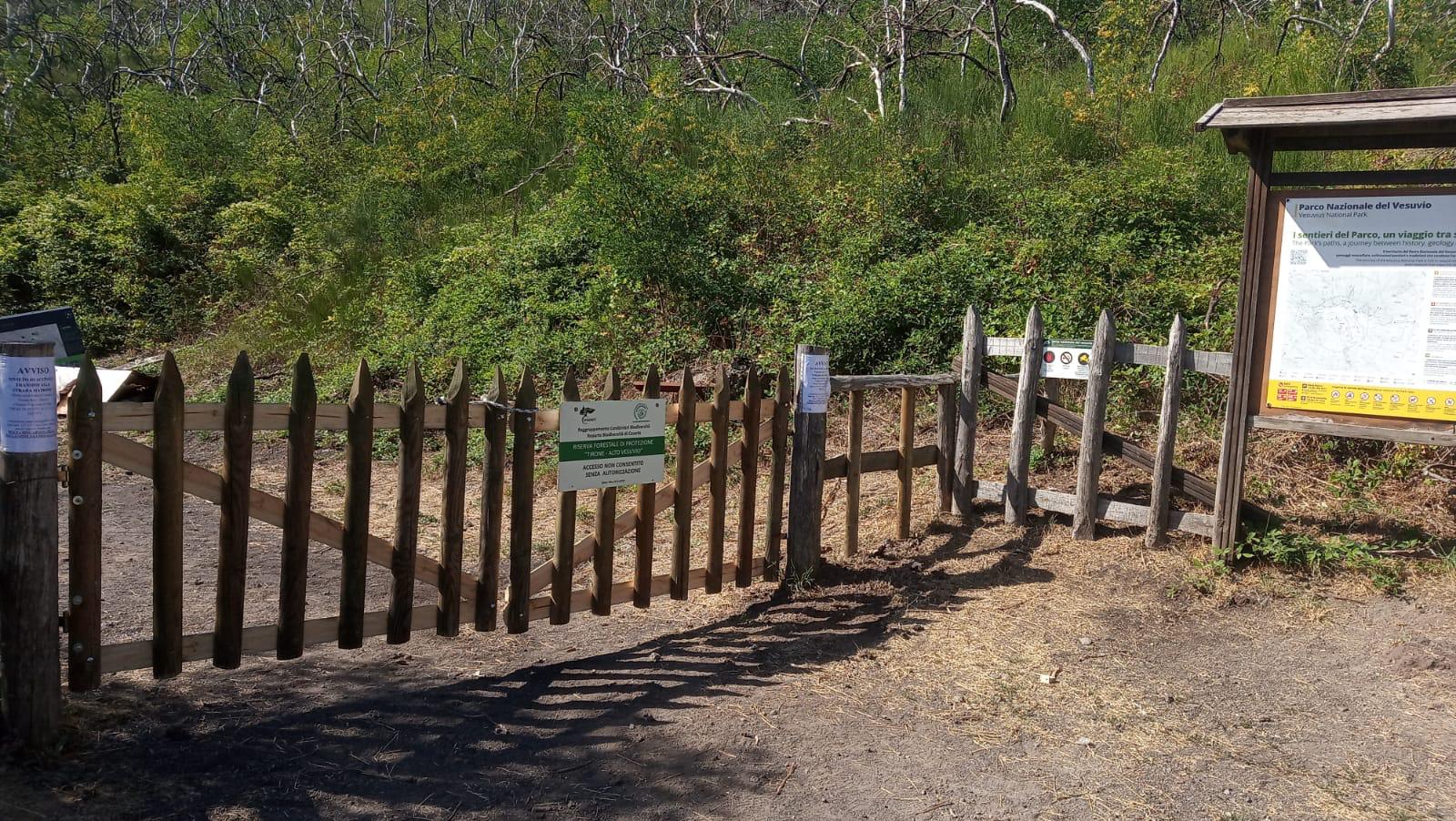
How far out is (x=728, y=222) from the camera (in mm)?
12641

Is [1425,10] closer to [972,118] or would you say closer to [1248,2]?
[1248,2]

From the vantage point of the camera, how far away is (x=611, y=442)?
5.35 meters

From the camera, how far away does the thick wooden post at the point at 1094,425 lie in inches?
272

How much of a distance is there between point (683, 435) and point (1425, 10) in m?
13.8

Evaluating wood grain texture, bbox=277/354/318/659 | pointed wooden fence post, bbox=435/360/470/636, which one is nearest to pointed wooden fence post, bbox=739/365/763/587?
pointed wooden fence post, bbox=435/360/470/636

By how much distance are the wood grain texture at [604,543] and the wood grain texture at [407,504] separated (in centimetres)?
99

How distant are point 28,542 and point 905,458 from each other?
504 cm

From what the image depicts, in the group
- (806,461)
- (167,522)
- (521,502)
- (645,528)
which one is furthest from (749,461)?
(167,522)

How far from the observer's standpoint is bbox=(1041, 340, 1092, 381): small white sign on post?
7.06 metres

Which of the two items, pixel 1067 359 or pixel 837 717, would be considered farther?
pixel 1067 359

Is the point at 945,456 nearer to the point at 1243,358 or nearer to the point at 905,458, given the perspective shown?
the point at 905,458

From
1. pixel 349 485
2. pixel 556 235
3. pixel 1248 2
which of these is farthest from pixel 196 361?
pixel 1248 2

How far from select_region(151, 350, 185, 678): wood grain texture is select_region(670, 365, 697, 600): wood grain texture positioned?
2388 mm

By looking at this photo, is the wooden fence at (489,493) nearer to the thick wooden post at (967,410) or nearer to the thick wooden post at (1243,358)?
the thick wooden post at (967,410)
